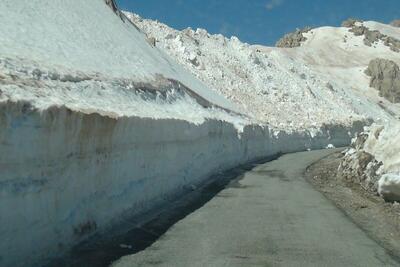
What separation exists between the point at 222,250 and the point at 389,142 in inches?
376

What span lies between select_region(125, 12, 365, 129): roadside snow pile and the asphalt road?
34.2 meters

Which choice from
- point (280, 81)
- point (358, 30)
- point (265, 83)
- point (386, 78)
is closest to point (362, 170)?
point (265, 83)

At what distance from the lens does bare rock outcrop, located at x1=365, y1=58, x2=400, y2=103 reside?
3410 inches

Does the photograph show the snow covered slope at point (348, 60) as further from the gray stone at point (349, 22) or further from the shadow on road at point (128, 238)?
the shadow on road at point (128, 238)

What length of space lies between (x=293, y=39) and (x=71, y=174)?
4496 inches

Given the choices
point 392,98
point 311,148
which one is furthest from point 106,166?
point 392,98

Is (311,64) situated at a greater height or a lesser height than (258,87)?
greater

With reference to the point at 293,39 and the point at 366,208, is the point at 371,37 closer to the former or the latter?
the point at 293,39

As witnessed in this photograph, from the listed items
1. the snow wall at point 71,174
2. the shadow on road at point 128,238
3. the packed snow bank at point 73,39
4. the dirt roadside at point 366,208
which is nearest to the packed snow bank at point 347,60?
the packed snow bank at point 73,39

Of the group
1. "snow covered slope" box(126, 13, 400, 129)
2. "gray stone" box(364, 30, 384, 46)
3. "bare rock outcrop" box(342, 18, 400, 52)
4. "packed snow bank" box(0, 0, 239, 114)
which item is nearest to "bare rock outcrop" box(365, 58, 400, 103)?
"snow covered slope" box(126, 13, 400, 129)

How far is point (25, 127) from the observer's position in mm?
6434

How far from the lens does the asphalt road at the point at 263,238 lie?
25.0ft

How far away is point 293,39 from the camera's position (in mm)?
118000

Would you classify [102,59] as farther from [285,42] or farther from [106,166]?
[285,42]
